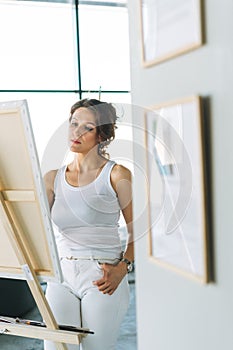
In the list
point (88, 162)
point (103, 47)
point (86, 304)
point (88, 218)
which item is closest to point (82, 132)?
point (88, 162)

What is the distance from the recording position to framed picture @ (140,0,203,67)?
102 cm

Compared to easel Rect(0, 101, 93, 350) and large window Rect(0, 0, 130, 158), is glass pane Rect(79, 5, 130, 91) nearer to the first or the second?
large window Rect(0, 0, 130, 158)

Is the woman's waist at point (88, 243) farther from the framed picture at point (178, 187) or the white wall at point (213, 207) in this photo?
the framed picture at point (178, 187)

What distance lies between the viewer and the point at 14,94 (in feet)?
15.9

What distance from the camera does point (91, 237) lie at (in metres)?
1.90

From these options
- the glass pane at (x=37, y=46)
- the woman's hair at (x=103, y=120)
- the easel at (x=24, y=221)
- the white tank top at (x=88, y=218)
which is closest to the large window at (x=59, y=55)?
Result: the glass pane at (x=37, y=46)

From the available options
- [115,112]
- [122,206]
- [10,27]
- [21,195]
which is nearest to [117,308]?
[122,206]

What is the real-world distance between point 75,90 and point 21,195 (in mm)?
3634

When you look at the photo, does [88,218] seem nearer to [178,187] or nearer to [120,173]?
[120,173]

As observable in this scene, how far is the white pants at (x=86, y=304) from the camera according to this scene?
73.7 inches

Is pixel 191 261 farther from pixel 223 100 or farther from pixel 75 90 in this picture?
pixel 75 90

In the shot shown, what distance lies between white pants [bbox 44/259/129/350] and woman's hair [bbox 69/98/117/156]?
435mm

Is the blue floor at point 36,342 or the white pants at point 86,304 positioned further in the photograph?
the blue floor at point 36,342

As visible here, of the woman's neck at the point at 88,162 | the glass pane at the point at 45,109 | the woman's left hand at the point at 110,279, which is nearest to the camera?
the woman's left hand at the point at 110,279
